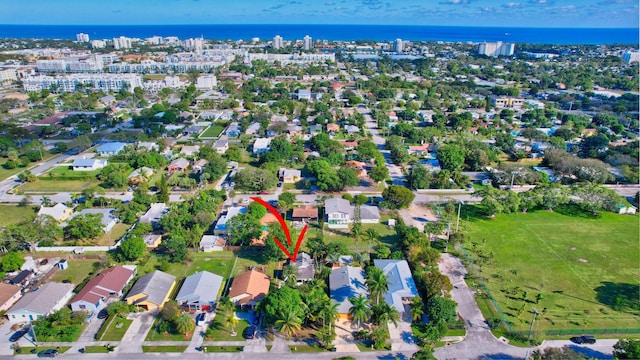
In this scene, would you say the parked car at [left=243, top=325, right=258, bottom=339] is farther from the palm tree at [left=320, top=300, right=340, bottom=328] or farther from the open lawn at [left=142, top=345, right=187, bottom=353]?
the palm tree at [left=320, top=300, right=340, bottom=328]

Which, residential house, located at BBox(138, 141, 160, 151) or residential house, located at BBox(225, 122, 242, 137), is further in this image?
residential house, located at BBox(225, 122, 242, 137)

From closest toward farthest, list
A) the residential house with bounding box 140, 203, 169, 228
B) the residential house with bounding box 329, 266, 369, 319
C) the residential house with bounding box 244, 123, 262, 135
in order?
the residential house with bounding box 329, 266, 369, 319 → the residential house with bounding box 140, 203, 169, 228 → the residential house with bounding box 244, 123, 262, 135

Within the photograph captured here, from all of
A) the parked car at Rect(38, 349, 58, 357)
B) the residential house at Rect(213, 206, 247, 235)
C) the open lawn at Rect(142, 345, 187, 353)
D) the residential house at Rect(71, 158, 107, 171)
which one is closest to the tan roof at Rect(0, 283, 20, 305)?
the parked car at Rect(38, 349, 58, 357)

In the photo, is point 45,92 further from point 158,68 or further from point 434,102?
point 434,102

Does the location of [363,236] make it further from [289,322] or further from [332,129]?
[332,129]

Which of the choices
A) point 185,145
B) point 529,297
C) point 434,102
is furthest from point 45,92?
point 529,297

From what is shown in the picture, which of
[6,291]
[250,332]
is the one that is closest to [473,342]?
→ [250,332]

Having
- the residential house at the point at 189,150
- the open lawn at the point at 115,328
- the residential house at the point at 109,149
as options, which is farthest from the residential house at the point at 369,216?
the residential house at the point at 109,149
